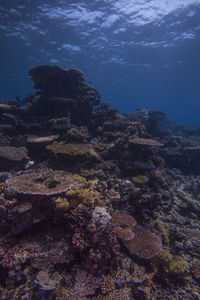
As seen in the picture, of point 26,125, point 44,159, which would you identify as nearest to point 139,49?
point 26,125

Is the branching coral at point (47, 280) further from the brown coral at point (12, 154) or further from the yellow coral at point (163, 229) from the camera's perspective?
the brown coral at point (12, 154)

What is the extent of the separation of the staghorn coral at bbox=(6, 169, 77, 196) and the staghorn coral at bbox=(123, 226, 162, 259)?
2580 millimetres

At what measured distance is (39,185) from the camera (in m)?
4.66

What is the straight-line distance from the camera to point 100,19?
65.2 ft

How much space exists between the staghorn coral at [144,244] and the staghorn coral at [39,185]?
2580 millimetres

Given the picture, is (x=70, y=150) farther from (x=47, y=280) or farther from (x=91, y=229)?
(x=47, y=280)

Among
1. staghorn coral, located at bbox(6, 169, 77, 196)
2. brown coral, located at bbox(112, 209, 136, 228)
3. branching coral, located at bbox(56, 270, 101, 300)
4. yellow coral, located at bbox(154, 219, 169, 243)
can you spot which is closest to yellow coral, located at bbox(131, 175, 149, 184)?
yellow coral, located at bbox(154, 219, 169, 243)

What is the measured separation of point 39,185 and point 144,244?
372cm

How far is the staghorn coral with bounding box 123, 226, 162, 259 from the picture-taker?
14.6 feet

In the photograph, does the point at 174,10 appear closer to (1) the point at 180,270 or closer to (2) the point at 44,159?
(2) the point at 44,159

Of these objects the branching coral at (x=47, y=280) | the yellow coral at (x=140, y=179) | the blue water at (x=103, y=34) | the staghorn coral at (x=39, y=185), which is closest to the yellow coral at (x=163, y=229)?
the yellow coral at (x=140, y=179)

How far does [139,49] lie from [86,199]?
32.3 m

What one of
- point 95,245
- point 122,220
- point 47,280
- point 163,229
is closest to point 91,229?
point 95,245

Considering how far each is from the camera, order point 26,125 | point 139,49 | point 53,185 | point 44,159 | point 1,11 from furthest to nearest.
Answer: point 139,49 < point 1,11 < point 26,125 < point 44,159 < point 53,185
